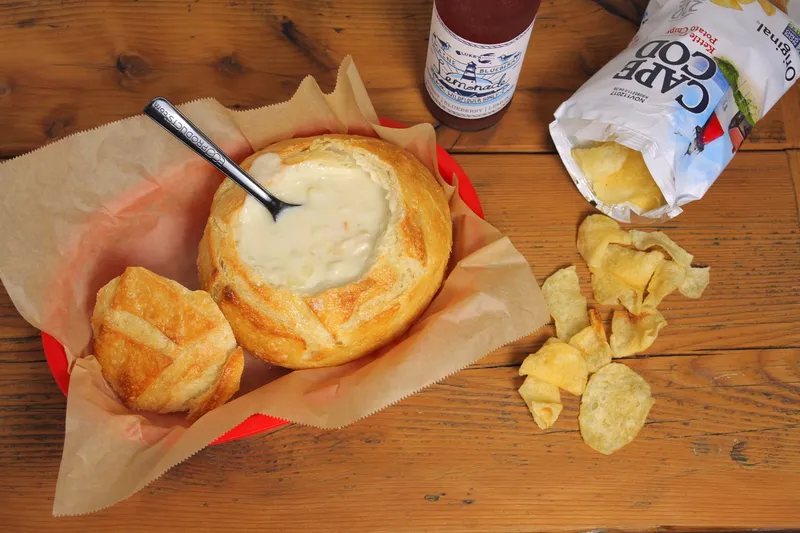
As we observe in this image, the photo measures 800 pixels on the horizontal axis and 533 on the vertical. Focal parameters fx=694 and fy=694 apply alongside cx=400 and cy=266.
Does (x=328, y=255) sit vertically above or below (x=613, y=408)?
above

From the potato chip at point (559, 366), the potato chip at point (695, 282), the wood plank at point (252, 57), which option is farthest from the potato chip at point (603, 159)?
the potato chip at point (559, 366)

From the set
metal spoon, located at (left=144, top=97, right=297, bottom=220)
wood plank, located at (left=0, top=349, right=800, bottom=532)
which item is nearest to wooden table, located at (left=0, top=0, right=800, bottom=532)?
wood plank, located at (left=0, top=349, right=800, bottom=532)

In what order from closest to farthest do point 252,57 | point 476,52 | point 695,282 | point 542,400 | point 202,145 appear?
1. point 202,145
2. point 476,52
3. point 542,400
4. point 695,282
5. point 252,57

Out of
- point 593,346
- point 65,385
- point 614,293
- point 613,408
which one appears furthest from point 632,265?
point 65,385

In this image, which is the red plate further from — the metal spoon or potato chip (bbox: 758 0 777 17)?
potato chip (bbox: 758 0 777 17)

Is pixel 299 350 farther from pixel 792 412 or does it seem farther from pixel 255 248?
pixel 792 412

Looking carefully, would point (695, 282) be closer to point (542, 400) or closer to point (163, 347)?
point (542, 400)

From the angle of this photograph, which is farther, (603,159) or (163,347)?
(603,159)
